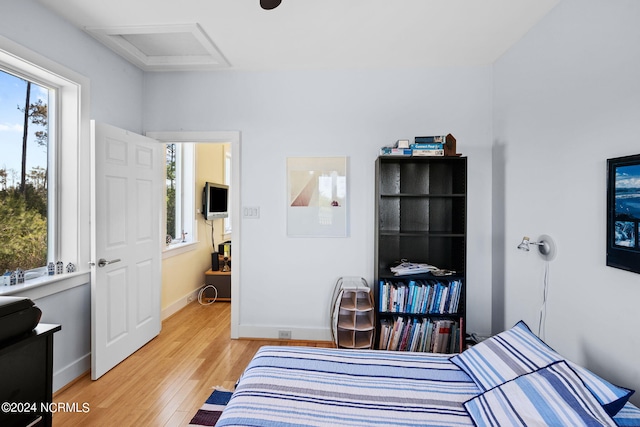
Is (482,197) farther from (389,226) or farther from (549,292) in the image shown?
(549,292)

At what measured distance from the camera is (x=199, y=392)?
2.32m

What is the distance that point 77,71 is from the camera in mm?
2459

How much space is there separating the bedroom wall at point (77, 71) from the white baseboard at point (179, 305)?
1.16 m

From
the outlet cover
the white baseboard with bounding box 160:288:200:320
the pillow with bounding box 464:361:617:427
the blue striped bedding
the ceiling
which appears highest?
the ceiling

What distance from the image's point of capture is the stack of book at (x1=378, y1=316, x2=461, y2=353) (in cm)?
277

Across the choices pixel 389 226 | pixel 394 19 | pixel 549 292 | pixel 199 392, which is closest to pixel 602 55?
pixel 394 19

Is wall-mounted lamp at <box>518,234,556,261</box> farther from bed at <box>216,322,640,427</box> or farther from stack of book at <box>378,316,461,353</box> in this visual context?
stack of book at <box>378,316,461,353</box>

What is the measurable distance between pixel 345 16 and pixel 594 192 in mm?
1877

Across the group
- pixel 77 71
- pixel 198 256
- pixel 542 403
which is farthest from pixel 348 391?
pixel 198 256

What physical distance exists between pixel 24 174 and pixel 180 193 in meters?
2.21

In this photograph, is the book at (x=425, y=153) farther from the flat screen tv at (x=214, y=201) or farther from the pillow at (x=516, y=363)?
the flat screen tv at (x=214, y=201)

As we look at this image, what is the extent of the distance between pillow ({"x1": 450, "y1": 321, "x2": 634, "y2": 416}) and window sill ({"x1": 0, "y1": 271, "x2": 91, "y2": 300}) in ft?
8.38

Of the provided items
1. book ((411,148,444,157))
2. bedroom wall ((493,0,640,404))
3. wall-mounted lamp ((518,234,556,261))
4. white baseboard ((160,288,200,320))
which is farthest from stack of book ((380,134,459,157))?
white baseboard ((160,288,200,320))

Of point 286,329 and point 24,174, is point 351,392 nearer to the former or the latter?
point 286,329
